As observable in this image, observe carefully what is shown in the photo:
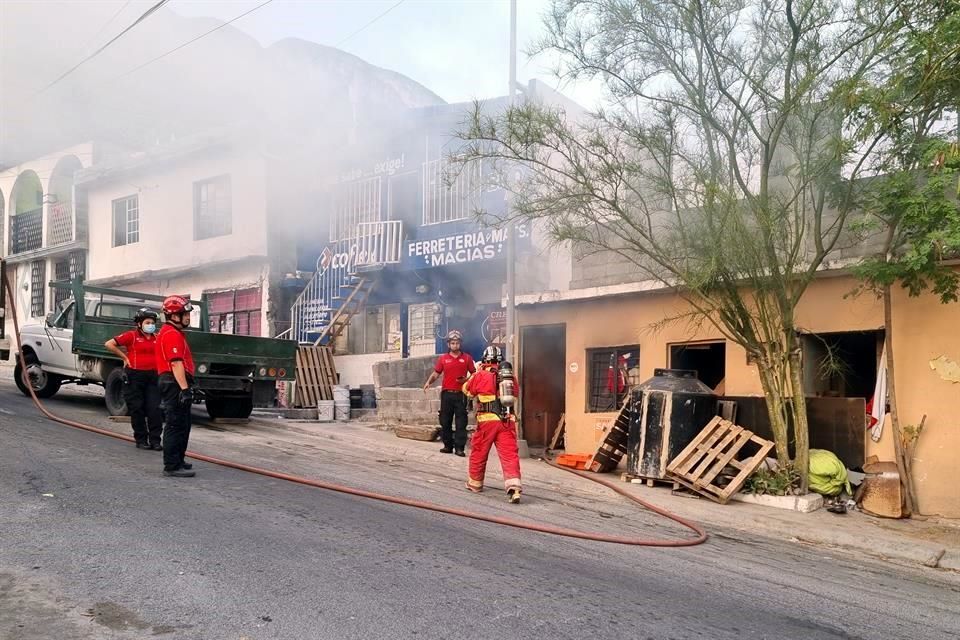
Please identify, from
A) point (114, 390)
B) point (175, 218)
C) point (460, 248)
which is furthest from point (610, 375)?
point (175, 218)

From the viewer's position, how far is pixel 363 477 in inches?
311

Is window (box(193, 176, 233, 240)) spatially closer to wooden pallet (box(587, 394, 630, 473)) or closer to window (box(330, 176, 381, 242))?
window (box(330, 176, 381, 242))

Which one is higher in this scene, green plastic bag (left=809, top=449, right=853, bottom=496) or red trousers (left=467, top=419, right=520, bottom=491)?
red trousers (left=467, top=419, right=520, bottom=491)

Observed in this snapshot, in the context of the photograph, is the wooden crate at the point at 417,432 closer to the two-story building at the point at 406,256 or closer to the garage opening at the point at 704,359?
the two-story building at the point at 406,256

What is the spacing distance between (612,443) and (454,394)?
2.12 metres

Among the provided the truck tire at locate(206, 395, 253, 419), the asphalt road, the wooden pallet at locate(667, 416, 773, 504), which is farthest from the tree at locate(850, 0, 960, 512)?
the truck tire at locate(206, 395, 253, 419)

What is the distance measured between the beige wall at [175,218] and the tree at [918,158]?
13.8 metres

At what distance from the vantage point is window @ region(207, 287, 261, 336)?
18.9 m

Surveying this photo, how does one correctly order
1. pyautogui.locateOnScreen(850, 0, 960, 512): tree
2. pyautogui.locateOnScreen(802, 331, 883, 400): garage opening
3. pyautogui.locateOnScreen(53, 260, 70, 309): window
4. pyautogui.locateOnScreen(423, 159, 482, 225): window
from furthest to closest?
pyautogui.locateOnScreen(53, 260, 70, 309): window → pyautogui.locateOnScreen(423, 159, 482, 225): window → pyautogui.locateOnScreen(802, 331, 883, 400): garage opening → pyautogui.locateOnScreen(850, 0, 960, 512): tree

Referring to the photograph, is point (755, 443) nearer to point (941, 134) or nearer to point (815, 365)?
point (815, 365)

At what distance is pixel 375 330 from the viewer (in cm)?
1741

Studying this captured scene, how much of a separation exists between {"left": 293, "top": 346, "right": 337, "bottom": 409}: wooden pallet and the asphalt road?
28.7 feet

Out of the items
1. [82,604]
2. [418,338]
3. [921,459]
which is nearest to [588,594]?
[82,604]

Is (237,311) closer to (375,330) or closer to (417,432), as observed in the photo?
(375,330)
